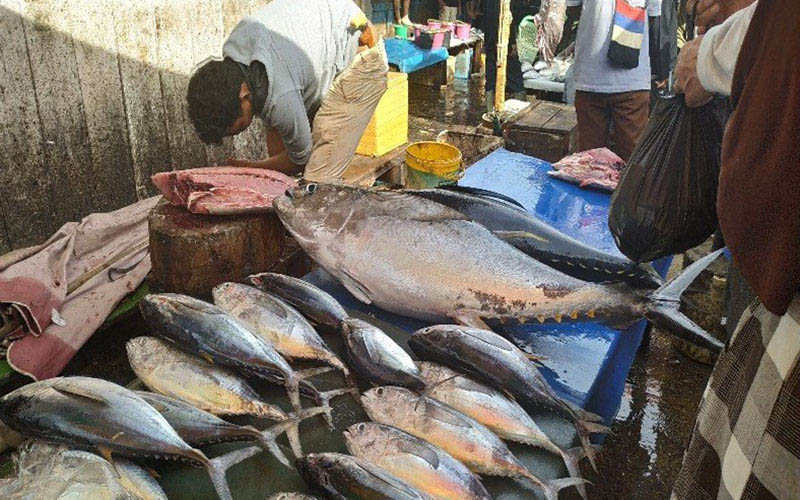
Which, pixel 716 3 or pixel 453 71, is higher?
pixel 716 3

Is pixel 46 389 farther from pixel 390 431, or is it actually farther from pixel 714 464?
pixel 714 464

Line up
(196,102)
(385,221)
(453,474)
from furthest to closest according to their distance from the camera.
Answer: (196,102), (385,221), (453,474)

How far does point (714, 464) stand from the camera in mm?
1585

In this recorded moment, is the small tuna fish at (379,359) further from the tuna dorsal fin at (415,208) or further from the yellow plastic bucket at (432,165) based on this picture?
the yellow plastic bucket at (432,165)

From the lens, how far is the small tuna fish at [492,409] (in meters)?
2.12

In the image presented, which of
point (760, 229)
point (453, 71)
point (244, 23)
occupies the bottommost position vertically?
point (453, 71)

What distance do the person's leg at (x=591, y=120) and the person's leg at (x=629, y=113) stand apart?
0.11 m

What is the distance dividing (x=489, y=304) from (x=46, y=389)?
5.63 feet

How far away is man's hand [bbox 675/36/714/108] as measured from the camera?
2.10m

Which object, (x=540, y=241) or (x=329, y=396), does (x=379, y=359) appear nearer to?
(x=329, y=396)

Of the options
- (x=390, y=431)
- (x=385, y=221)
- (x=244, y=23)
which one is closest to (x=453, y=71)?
(x=244, y=23)

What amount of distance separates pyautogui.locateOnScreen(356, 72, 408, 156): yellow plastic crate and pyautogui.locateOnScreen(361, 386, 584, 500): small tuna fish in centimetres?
496

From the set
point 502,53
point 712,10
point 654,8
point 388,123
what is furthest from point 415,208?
point 502,53

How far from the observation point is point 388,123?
23.2ft
